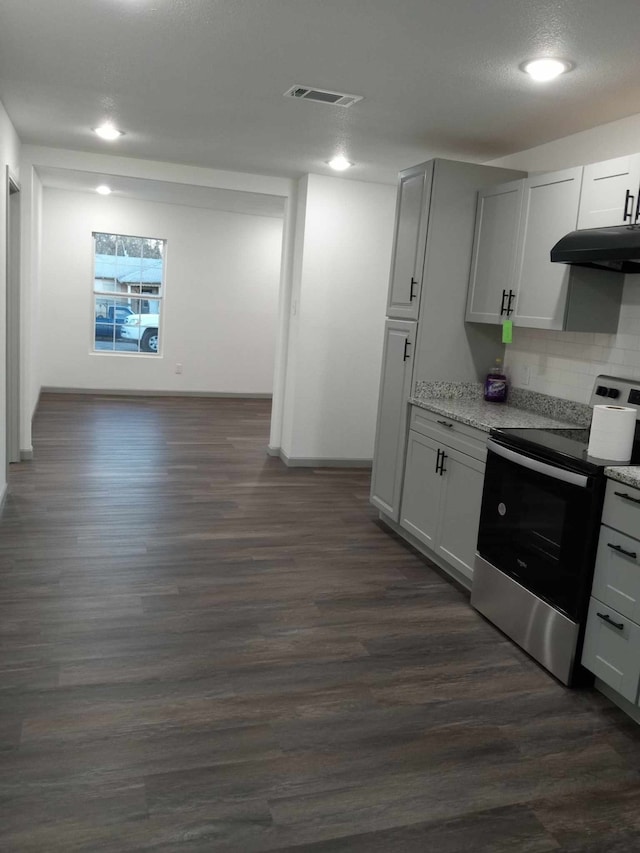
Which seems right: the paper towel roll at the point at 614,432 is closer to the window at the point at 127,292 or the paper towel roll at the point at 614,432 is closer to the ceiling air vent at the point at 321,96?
the ceiling air vent at the point at 321,96

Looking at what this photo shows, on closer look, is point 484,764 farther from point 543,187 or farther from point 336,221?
point 336,221

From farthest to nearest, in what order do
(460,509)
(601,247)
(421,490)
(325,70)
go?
1. (421,490)
2. (460,509)
3. (325,70)
4. (601,247)

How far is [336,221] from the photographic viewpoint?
6.00 m

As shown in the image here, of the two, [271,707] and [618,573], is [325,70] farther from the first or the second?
[271,707]

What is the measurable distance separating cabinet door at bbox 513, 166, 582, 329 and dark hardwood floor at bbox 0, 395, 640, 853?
1527 millimetres

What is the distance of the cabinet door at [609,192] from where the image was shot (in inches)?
122

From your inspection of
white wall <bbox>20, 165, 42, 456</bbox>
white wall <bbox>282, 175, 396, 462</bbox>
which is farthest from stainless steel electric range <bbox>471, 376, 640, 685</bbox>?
white wall <bbox>20, 165, 42, 456</bbox>

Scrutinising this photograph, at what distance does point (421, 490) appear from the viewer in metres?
4.23

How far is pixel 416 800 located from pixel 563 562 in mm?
1185

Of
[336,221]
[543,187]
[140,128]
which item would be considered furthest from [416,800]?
[336,221]

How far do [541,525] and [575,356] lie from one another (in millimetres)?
1263

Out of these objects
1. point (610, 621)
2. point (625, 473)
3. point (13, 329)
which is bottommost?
point (610, 621)

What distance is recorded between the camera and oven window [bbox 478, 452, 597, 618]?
9.25ft

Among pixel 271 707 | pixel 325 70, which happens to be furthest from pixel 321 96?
pixel 271 707
